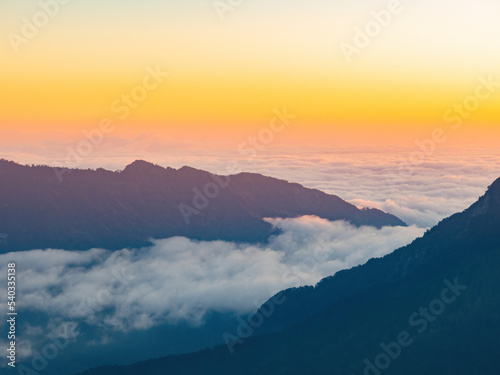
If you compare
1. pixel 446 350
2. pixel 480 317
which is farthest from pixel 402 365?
pixel 480 317

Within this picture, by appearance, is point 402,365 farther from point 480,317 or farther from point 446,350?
point 480,317
